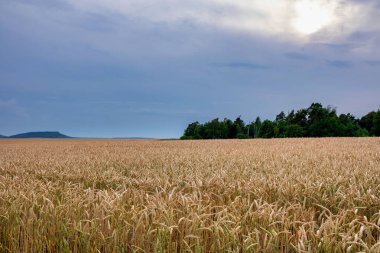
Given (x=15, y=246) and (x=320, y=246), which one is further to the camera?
(x=15, y=246)

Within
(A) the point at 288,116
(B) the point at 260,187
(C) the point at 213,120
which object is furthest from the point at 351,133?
(B) the point at 260,187

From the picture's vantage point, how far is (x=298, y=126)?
268ft

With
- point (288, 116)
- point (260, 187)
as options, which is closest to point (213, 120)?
point (288, 116)

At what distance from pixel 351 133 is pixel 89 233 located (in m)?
83.3

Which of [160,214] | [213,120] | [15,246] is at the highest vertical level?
[213,120]

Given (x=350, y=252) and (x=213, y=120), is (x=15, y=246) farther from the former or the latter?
(x=213, y=120)

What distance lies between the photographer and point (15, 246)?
3.34 m

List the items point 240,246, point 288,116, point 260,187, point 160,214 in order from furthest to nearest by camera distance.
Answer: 1. point 288,116
2. point 260,187
3. point 160,214
4. point 240,246

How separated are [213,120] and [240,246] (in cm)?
9554

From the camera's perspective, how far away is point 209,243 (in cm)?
301

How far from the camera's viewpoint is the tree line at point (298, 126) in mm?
79000

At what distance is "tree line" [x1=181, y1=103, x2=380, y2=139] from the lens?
79.0m

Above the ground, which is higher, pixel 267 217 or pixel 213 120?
pixel 213 120

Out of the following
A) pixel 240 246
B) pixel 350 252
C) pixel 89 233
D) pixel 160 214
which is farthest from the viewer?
pixel 160 214
